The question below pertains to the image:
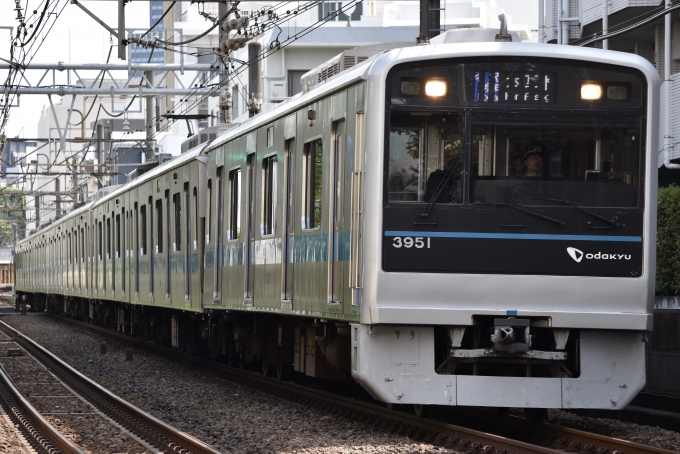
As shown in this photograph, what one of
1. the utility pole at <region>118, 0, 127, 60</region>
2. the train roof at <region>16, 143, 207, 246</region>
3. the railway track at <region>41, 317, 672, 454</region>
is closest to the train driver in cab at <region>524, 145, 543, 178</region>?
the railway track at <region>41, 317, 672, 454</region>

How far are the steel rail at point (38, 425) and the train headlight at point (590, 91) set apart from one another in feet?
15.0

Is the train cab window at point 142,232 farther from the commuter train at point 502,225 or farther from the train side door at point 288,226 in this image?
the commuter train at point 502,225

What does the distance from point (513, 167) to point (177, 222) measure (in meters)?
9.41

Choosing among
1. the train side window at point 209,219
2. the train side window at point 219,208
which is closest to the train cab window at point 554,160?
the train side window at point 219,208

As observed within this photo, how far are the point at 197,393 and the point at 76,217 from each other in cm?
1849

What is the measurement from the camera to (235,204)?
1344cm

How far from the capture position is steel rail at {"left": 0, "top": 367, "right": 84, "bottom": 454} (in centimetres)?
959

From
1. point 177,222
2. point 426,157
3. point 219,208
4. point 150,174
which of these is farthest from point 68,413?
point 150,174

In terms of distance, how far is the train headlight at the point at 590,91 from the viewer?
868cm

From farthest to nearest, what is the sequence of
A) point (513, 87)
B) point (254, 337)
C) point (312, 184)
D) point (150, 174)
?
point (150, 174) → point (254, 337) → point (312, 184) → point (513, 87)

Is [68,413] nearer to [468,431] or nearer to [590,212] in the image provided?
[468,431]

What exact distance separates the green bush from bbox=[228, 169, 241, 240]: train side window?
14.9ft

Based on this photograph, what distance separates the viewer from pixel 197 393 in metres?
13.9

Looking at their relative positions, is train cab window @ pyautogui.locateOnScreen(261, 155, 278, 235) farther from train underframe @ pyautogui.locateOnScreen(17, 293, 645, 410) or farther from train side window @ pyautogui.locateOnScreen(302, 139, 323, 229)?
train underframe @ pyautogui.locateOnScreen(17, 293, 645, 410)
